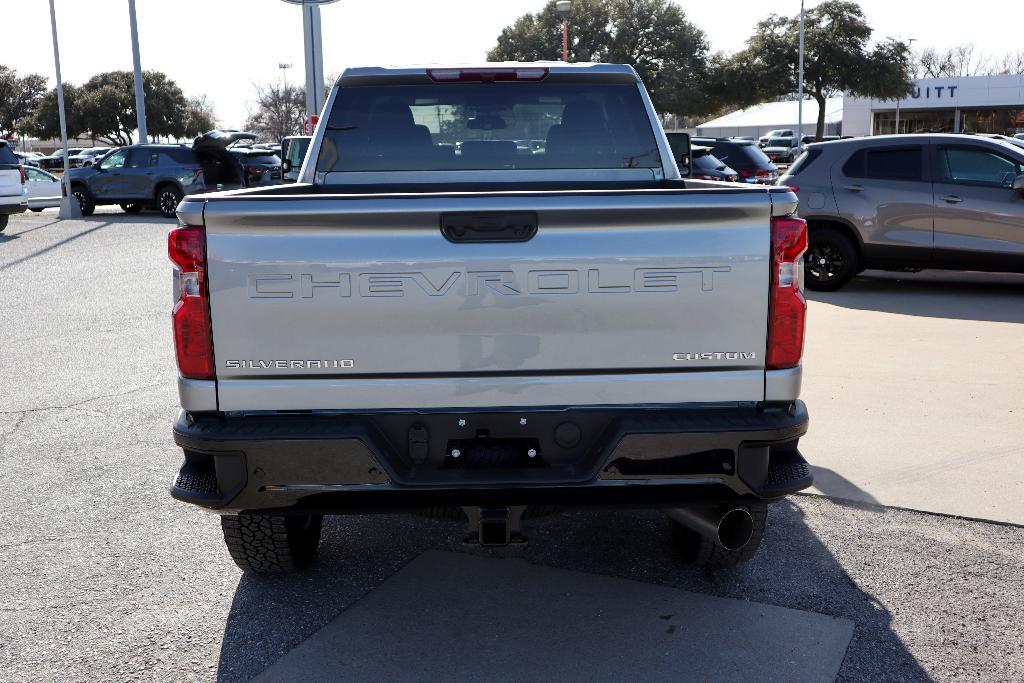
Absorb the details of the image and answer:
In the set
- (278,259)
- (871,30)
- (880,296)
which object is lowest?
(880,296)

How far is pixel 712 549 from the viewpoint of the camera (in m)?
4.03

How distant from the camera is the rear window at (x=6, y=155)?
2020 cm

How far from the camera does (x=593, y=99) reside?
5.11m

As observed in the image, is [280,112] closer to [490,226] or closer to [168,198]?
[168,198]

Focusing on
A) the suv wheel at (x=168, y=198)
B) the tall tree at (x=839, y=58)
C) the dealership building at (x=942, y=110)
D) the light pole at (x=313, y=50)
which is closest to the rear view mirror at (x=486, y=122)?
the light pole at (x=313, y=50)

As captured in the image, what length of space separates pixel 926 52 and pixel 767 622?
108503 mm

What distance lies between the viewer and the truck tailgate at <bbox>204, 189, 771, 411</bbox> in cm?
307

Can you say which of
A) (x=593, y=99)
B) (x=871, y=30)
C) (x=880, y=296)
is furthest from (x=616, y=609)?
(x=871, y=30)

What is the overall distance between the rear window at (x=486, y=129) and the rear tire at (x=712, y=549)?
1.87m

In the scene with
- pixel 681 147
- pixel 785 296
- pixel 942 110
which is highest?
pixel 942 110

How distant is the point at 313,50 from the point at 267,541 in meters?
22.1

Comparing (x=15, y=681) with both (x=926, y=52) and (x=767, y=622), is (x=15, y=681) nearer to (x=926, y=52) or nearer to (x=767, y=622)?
(x=767, y=622)

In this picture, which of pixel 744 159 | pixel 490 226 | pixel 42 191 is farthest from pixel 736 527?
pixel 42 191

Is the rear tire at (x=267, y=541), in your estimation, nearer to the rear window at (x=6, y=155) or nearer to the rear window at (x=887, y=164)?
the rear window at (x=887, y=164)
